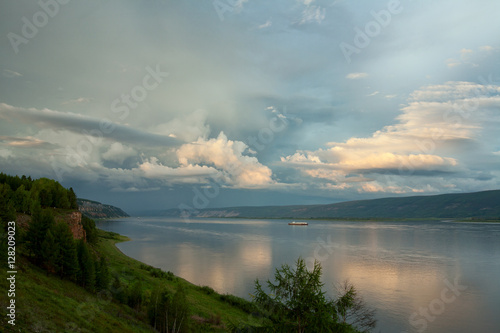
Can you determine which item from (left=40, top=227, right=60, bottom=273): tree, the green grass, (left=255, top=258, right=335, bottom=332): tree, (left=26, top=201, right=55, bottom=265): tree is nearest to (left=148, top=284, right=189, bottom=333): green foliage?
the green grass

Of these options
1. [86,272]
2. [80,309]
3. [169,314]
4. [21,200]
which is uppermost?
[21,200]

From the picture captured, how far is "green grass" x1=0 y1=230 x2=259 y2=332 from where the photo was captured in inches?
904

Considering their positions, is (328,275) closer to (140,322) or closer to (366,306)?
(366,306)

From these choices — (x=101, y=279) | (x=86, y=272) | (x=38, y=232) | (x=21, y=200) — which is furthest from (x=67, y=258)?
(x=21, y=200)

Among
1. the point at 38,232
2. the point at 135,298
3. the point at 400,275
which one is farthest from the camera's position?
the point at 400,275

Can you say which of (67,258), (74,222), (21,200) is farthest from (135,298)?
(21,200)

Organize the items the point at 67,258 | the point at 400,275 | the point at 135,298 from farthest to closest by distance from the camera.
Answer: the point at 400,275 < the point at 135,298 < the point at 67,258

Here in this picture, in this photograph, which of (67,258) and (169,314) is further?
(67,258)

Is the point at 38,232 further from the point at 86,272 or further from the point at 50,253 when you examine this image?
the point at 86,272

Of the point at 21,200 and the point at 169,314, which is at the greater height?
the point at 21,200

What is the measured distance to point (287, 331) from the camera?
68.8 ft

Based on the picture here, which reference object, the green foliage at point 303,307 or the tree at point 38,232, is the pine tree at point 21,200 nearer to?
the tree at point 38,232

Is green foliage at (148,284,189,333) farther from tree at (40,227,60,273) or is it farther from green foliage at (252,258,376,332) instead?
green foliage at (252,258,376,332)

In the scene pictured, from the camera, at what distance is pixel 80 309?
29.7 meters
